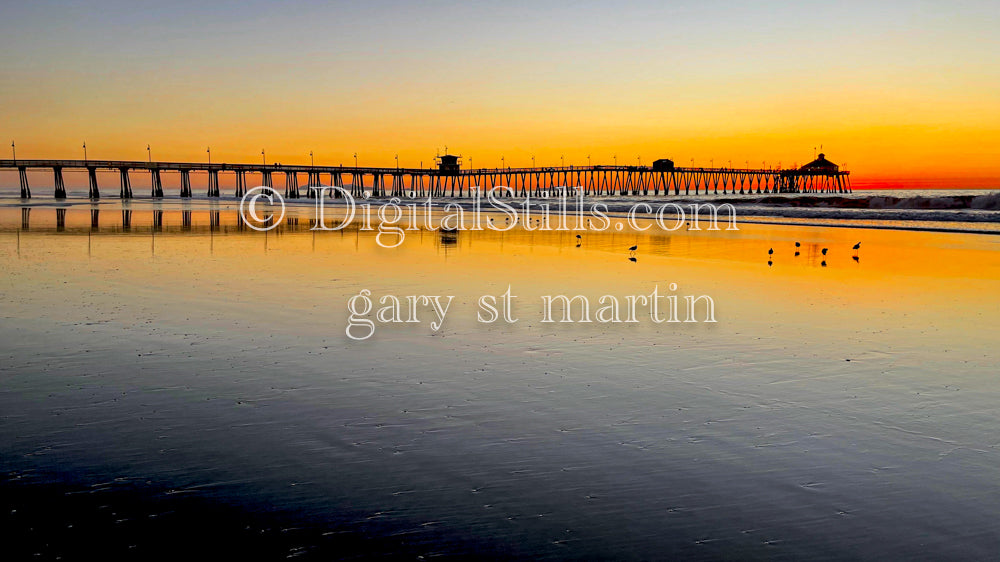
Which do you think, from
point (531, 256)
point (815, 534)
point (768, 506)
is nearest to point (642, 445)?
point (768, 506)

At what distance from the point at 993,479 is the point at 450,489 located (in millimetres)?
3337

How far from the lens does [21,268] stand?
606 inches

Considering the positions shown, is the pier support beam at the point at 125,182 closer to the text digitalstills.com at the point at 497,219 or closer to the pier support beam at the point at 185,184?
the pier support beam at the point at 185,184

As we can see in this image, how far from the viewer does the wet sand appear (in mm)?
3967

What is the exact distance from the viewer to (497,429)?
5.61m

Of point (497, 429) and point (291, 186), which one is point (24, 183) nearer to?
point (291, 186)

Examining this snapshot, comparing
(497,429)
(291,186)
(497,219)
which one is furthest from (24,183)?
(497,429)

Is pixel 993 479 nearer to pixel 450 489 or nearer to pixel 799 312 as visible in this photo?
pixel 450 489

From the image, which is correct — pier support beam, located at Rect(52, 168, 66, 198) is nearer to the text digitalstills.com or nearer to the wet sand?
the text digitalstills.com

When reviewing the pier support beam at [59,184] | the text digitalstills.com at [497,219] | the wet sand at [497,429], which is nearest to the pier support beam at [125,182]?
the pier support beam at [59,184]

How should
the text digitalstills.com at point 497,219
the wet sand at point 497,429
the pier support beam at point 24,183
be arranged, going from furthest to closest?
the pier support beam at point 24,183, the text digitalstills.com at point 497,219, the wet sand at point 497,429

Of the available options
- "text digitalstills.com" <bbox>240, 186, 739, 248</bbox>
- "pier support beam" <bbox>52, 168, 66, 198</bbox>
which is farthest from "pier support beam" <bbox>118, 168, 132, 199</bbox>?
"text digitalstills.com" <bbox>240, 186, 739, 248</bbox>

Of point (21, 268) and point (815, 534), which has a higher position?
point (21, 268)

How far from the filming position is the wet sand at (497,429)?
13.0ft
